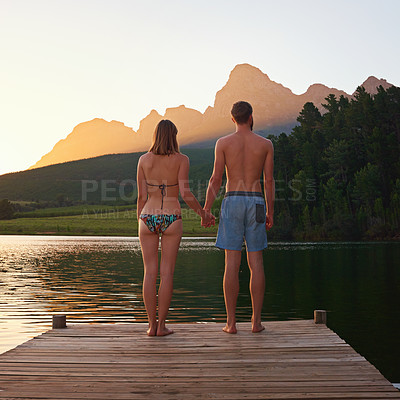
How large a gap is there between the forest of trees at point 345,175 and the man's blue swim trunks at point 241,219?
83.1 meters

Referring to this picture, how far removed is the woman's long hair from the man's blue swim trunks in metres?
1.09

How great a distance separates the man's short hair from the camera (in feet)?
25.8

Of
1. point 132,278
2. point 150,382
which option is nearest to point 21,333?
point 150,382

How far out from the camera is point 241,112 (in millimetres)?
7852

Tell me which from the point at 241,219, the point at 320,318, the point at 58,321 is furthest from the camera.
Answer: the point at 320,318

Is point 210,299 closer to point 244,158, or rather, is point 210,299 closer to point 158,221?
point 244,158

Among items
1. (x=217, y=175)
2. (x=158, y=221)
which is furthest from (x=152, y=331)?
(x=217, y=175)

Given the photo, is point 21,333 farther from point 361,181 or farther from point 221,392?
point 361,181

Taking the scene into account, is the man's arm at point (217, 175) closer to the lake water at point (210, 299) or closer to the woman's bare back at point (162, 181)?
the woman's bare back at point (162, 181)

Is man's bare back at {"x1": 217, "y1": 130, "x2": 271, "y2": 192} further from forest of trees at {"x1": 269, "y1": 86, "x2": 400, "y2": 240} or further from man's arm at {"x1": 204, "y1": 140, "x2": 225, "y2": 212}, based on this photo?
forest of trees at {"x1": 269, "y1": 86, "x2": 400, "y2": 240}

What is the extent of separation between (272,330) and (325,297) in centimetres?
1390

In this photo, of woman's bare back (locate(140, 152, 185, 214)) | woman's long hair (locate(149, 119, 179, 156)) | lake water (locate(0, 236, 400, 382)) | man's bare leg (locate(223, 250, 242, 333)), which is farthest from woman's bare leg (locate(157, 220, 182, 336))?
lake water (locate(0, 236, 400, 382))

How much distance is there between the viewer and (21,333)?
13.2 m

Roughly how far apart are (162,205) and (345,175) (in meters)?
96.0
